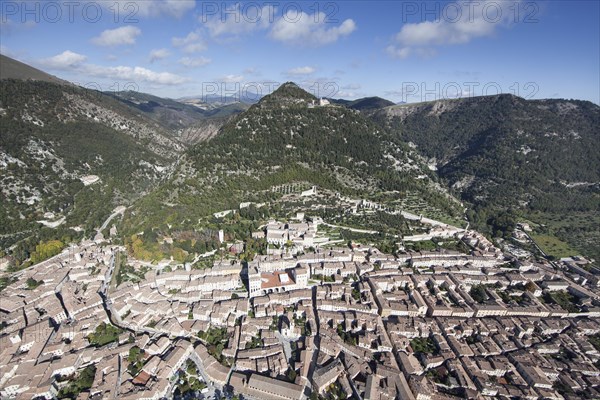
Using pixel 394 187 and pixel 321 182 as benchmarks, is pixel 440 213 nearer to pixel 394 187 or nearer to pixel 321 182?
pixel 394 187

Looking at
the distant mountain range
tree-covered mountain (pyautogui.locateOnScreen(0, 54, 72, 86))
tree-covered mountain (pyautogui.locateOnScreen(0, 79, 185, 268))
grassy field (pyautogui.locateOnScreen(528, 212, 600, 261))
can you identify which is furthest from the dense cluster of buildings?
tree-covered mountain (pyautogui.locateOnScreen(0, 54, 72, 86))

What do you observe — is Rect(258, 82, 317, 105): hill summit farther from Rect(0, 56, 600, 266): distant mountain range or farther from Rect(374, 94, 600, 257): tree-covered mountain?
Rect(374, 94, 600, 257): tree-covered mountain

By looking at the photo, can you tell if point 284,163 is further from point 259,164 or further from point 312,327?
point 312,327

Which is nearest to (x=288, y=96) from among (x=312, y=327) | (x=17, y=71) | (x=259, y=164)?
(x=259, y=164)

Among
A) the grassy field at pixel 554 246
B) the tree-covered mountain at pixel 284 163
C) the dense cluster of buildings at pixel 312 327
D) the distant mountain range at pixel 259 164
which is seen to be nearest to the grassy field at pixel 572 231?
the grassy field at pixel 554 246

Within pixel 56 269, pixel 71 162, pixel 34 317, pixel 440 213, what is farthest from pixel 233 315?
pixel 71 162
